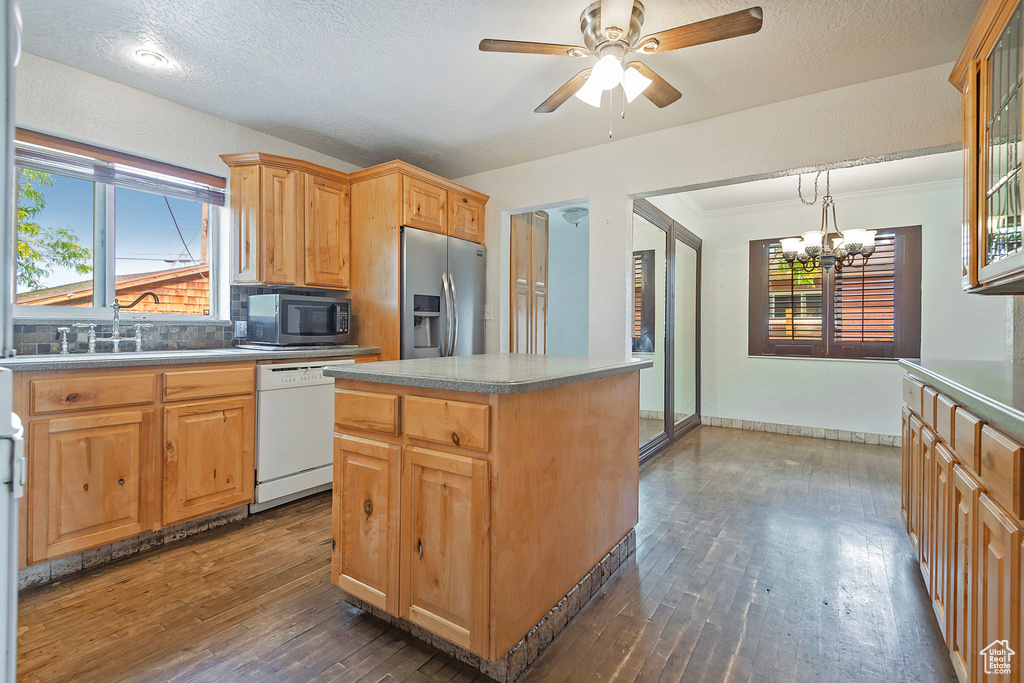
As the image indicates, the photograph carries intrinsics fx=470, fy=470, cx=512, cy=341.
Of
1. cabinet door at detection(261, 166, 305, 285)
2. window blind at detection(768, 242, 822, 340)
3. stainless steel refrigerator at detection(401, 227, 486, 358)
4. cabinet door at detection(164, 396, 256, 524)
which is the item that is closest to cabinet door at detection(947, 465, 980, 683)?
stainless steel refrigerator at detection(401, 227, 486, 358)

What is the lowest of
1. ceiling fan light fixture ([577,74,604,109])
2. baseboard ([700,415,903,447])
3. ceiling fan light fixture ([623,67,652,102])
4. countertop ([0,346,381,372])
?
baseboard ([700,415,903,447])

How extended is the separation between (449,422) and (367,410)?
38 centimetres

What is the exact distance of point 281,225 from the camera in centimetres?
315

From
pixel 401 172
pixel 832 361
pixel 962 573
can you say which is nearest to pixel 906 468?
pixel 962 573

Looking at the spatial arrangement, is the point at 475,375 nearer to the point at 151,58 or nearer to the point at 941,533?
the point at 941,533

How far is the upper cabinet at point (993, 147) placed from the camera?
4.76ft

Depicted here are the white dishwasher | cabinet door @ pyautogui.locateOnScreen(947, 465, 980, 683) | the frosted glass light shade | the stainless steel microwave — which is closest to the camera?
cabinet door @ pyautogui.locateOnScreen(947, 465, 980, 683)

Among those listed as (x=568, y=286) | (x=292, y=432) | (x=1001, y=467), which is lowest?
(x=292, y=432)

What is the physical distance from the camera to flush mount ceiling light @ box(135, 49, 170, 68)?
2.35 metres

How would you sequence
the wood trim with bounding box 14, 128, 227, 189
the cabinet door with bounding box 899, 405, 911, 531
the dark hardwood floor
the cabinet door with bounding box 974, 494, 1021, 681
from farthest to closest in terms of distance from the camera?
the wood trim with bounding box 14, 128, 227, 189, the cabinet door with bounding box 899, 405, 911, 531, the dark hardwood floor, the cabinet door with bounding box 974, 494, 1021, 681

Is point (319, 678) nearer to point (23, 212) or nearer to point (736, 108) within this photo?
point (23, 212)

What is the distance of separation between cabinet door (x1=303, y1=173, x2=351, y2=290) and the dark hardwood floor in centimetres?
164

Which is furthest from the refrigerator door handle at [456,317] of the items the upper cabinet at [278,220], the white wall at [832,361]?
the white wall at [832,361]

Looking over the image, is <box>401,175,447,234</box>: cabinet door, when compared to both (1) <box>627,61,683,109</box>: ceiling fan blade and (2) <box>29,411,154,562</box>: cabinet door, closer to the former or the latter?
(1) <box>627,61,683,109</box>: ceiling fan blade
